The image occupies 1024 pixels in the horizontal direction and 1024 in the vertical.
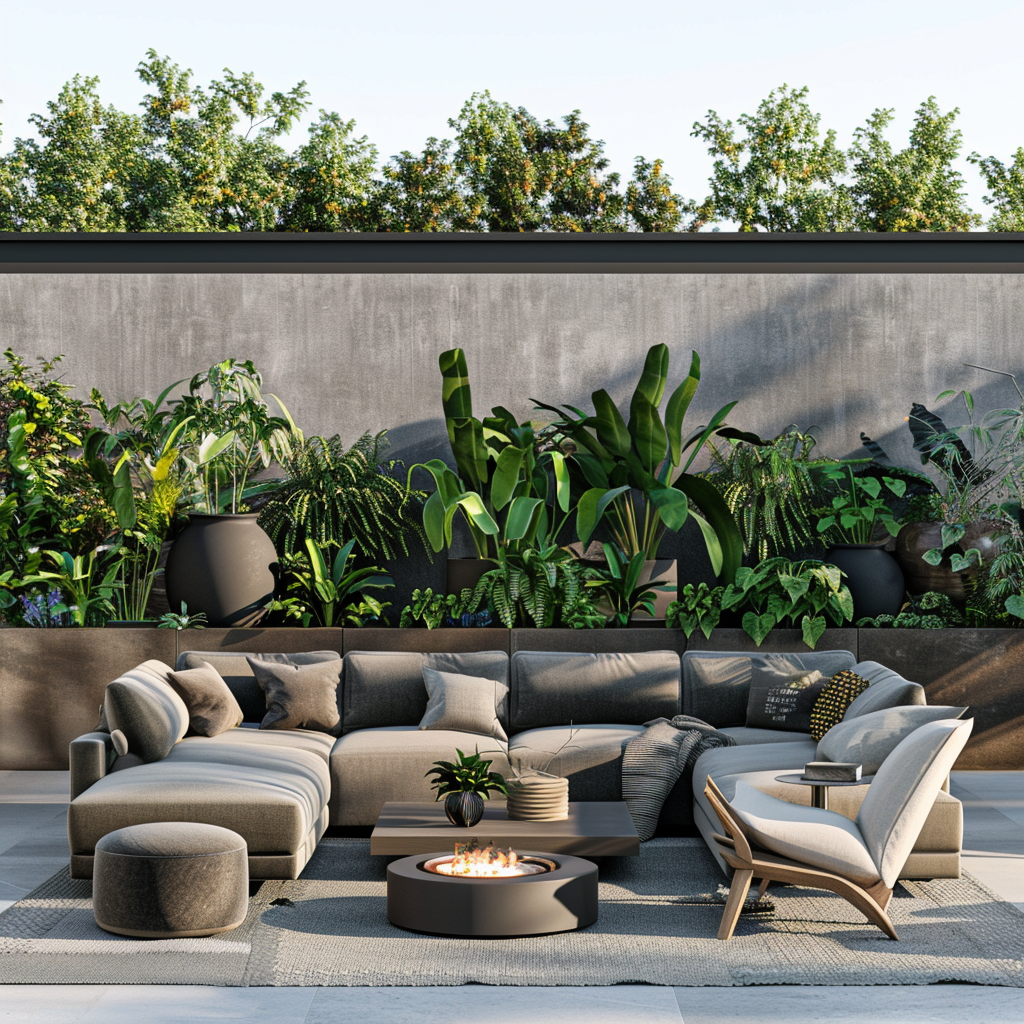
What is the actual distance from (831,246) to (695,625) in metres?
2.95

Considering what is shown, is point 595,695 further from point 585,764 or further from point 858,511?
point 858,511

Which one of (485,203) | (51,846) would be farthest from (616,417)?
(485,203)

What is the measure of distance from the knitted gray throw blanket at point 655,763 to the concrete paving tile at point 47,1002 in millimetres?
2502

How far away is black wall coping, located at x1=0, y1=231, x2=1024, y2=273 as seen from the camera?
25.4 feet

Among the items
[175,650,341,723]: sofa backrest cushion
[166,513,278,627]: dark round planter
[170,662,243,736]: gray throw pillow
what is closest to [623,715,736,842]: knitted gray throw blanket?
[175,650,341,723]: sofa backrest cushion

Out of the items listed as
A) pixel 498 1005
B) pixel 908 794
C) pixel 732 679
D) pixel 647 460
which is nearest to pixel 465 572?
pixel 647 460

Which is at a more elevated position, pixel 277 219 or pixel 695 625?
pixel 277 219

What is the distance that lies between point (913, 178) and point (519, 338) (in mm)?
13656

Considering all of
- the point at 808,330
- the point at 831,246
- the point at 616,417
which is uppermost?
the point at 831,246

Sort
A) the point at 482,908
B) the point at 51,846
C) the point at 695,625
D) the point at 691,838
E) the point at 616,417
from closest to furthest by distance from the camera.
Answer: the point at 482,908
the point at 51,846
the point at 691,838
the point at 695,625
the point at 616,417

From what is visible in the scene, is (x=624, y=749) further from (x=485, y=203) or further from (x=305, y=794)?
(x=485, y=203)

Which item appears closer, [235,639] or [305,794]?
[305,794]

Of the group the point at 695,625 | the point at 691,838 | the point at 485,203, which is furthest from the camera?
the point at 485,203

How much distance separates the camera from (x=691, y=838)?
517cm
